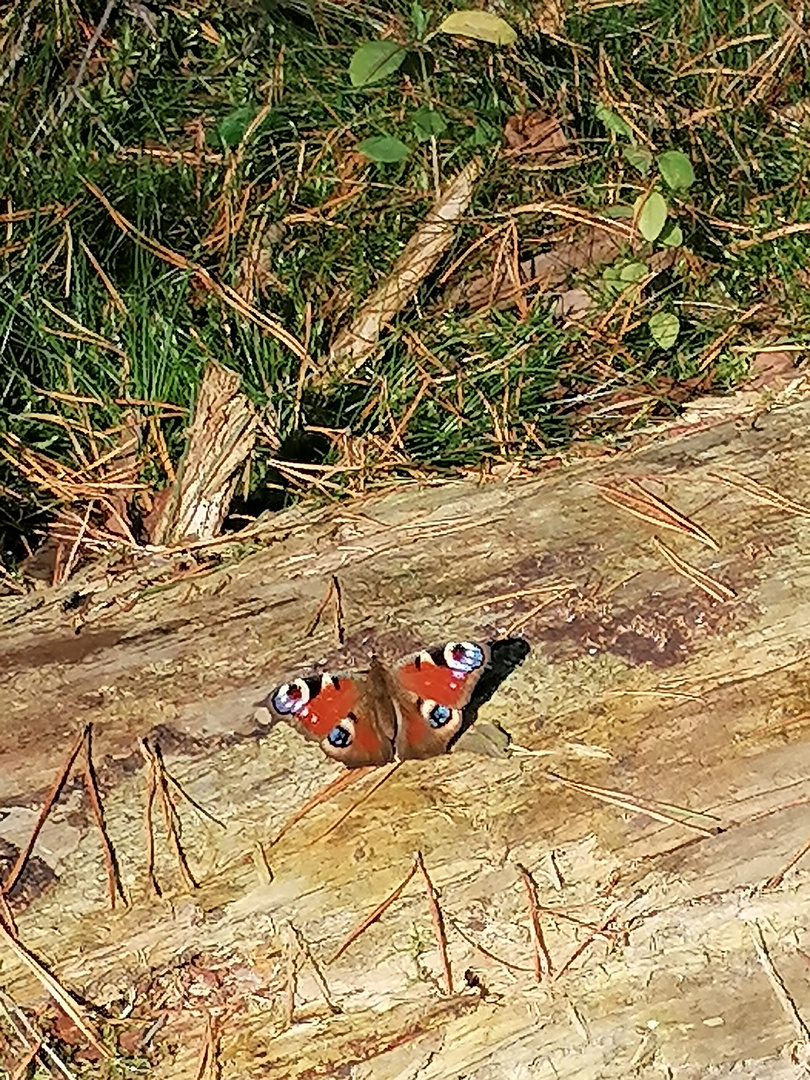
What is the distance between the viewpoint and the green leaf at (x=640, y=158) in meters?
3.41

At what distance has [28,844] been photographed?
188cm

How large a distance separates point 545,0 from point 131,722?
109 inches

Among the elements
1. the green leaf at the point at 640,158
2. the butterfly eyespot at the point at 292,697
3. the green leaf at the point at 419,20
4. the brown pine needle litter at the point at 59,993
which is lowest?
the brown pine needle litter at the point at 59,993

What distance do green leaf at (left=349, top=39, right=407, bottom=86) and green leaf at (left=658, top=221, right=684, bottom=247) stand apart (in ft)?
2.79

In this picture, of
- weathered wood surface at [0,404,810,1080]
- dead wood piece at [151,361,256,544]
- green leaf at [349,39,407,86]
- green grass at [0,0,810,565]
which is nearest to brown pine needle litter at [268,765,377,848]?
weathered wood surface at [0,404,810,1080]

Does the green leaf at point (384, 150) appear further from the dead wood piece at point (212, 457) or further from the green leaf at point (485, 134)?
the dead wood piece at point (212, 457)

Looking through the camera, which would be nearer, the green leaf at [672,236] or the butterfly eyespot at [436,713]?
the butterfly eyespot at [436,713]

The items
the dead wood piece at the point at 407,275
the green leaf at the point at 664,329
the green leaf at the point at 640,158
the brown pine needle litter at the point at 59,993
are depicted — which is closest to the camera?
the brown pine needle litter at the point at 59,993

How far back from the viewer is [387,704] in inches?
75.4

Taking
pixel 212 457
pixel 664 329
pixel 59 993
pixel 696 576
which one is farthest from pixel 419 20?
pixel 59 993

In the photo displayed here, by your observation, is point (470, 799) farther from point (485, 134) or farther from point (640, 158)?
point (485, 134)

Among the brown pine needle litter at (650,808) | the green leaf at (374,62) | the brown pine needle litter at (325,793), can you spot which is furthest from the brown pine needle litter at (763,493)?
the green leaf at (374,62)

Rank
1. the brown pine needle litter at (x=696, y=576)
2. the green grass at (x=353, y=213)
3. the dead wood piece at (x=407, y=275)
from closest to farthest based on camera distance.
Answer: the brown pine needle litter at (x=696, y=576) → the green grass at (x=353, y=213) → the dead wood piece at (x=407, y=275)

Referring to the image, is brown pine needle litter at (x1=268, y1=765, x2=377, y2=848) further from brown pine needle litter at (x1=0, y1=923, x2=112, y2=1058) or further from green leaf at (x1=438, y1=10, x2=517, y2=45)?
green leaf at (x1=438, y1=10, x2=517, y2=45)
